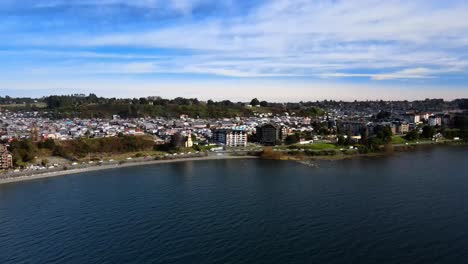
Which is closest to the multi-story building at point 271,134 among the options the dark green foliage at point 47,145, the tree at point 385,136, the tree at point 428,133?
the tree at point 385,136

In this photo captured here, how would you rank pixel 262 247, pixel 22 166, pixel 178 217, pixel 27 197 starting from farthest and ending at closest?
pixel 22 166 < pixel 27 197 < pixel 178 217 < pixel 262 247

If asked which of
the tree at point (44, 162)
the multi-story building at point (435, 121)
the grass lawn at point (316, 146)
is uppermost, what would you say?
the multi-story building at point (435, 121)

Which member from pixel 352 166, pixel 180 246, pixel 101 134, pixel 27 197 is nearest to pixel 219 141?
pixel 101 134

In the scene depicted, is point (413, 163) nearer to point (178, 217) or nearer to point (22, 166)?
point (178, 217)

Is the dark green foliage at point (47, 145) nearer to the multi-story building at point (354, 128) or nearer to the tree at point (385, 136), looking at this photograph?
the tree at point (385, 136)

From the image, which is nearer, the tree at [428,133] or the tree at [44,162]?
the tree at [44,162]

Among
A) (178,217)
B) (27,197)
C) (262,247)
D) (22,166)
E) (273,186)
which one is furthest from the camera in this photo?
(22,166)

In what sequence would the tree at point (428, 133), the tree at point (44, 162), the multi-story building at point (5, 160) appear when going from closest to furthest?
1. the multi-story building at point (5, 160)
2. the tree at point (44, 162)
3. the tree at point (428, 133)

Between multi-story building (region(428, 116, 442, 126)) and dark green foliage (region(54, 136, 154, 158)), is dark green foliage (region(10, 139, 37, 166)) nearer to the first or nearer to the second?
dark green foliage (region(54, 136, 154, 158))
